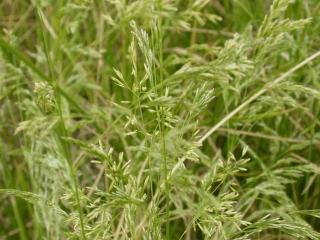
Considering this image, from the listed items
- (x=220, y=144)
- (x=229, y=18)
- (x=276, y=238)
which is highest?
(x=229, y=18)

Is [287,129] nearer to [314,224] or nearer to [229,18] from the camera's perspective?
[314,224]

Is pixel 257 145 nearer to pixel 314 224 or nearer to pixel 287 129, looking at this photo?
pixel 287 129

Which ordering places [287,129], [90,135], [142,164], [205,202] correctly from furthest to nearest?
[90,135], [287,129], [142,164], [205,202]

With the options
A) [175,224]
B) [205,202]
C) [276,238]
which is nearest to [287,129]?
[276,238]

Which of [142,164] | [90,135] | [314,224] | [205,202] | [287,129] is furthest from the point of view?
[90,135]

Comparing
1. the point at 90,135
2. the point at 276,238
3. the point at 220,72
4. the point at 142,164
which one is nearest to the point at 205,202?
the point at 220,72

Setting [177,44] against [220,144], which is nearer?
[220,144]

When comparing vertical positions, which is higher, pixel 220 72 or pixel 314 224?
pixel 220 72
